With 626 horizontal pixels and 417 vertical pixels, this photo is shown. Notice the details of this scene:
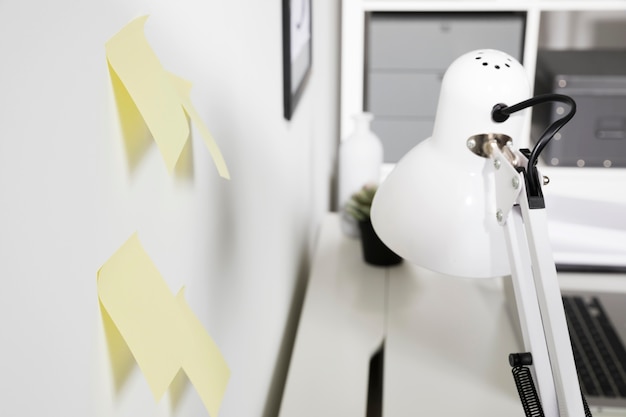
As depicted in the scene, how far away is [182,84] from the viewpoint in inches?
23.8

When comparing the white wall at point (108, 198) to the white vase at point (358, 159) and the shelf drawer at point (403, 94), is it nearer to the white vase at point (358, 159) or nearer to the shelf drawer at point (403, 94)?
the white vase at point (358, 159)

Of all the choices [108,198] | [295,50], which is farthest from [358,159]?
[108,198]

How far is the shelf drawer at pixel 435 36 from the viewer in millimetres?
2146

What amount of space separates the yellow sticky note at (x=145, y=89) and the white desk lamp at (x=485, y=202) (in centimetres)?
23

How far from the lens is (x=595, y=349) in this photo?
3.91ft

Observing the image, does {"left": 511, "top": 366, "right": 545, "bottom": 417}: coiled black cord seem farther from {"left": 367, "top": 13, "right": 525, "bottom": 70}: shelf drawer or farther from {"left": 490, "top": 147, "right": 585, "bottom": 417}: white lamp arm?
{"left": 367, "top": 13, "right": 525, "bottom": 70}: shelf drawer

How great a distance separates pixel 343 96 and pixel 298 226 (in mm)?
780

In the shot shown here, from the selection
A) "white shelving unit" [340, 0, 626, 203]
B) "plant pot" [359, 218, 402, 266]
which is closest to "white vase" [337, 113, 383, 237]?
"plant pot" [359, 218, 402, 266]

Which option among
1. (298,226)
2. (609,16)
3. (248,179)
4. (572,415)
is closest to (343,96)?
(298,226)

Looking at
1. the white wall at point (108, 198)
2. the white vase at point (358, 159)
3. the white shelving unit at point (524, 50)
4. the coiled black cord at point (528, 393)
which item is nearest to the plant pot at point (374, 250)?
the white vase at point (358, 159)

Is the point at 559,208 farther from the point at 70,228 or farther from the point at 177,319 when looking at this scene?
the point at 70,228

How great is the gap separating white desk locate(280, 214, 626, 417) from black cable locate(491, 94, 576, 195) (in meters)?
0.54

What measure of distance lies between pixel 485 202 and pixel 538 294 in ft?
0.41

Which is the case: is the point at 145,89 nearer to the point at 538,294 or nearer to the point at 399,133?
the point at 538,294
